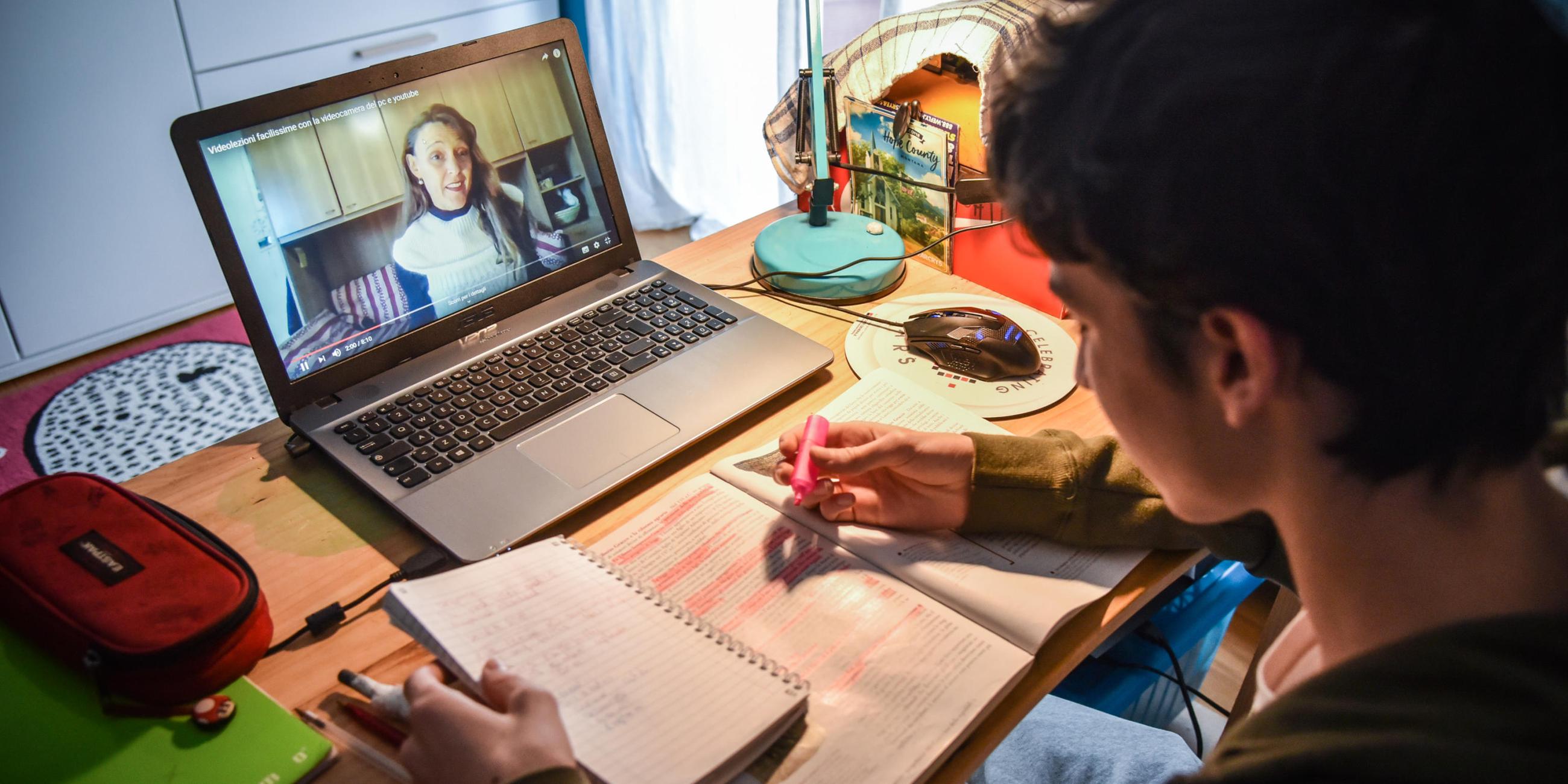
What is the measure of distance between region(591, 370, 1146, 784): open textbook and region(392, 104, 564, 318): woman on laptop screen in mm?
317

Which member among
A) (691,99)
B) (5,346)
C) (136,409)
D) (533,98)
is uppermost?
(533,98)

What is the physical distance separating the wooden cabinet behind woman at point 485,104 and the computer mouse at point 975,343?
437mm

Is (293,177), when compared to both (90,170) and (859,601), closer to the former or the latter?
(859,601)

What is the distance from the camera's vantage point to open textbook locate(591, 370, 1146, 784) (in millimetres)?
620

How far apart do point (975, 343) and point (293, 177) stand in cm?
63

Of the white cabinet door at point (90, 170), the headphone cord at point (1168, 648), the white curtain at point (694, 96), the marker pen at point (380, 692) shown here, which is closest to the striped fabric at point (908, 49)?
the headphone cord at point (1168, 648)

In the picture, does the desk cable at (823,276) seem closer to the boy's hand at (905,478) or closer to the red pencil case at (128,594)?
the boy's hand at (905,478)

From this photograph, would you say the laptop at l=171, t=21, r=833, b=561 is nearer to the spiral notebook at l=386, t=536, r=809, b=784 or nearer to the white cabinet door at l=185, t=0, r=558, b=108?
the spiral notebook at l=386, t=536, r=809, b=784

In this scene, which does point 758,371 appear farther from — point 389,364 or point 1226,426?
point 1226,426

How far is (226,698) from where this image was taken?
63 cm

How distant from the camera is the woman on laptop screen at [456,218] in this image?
0.93 m

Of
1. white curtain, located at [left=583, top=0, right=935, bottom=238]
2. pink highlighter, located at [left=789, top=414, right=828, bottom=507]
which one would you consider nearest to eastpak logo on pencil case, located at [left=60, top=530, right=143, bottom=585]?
pink highlighter, located at [left=789, top=414, right=828, bottom=507]

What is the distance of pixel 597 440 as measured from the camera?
867mm

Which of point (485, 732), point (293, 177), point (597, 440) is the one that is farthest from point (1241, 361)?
point (293, 177)
